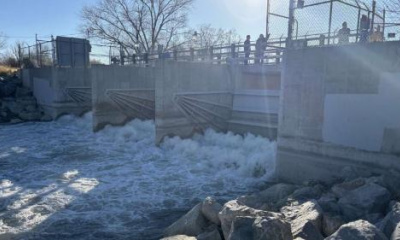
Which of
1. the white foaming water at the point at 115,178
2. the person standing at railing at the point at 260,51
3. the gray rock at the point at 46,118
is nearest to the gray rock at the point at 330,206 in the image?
the white foaming water at the point at 115,178

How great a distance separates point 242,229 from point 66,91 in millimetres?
18935

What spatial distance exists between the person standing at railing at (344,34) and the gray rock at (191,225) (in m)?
5.94

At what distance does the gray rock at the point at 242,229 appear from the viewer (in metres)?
4.45

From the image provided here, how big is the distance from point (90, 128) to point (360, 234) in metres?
17.2

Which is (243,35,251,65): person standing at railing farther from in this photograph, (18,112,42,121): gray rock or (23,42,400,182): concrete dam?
(18,112,42,121): gray rock

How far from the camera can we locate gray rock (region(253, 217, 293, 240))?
4.30 meters

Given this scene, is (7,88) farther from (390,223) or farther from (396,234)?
(396,234)

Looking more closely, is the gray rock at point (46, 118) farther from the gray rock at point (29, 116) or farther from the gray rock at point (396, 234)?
Answer: the gray rock at point (396, 234)

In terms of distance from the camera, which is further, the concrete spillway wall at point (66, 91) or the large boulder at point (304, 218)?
the concrete spillway wall at point (66, 91)

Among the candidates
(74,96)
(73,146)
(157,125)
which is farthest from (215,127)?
(74,96)

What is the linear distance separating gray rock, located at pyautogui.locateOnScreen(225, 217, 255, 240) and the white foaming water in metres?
2.44

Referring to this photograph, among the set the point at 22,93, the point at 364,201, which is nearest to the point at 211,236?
the point at 364,201

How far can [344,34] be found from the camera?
9195 mm

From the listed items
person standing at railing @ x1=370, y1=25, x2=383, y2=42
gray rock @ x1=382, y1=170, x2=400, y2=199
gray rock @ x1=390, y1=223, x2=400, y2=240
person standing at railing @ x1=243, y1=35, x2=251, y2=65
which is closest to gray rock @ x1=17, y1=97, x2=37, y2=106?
person standing at railing @ x1=243, y1=35, x2=251, y2=65
